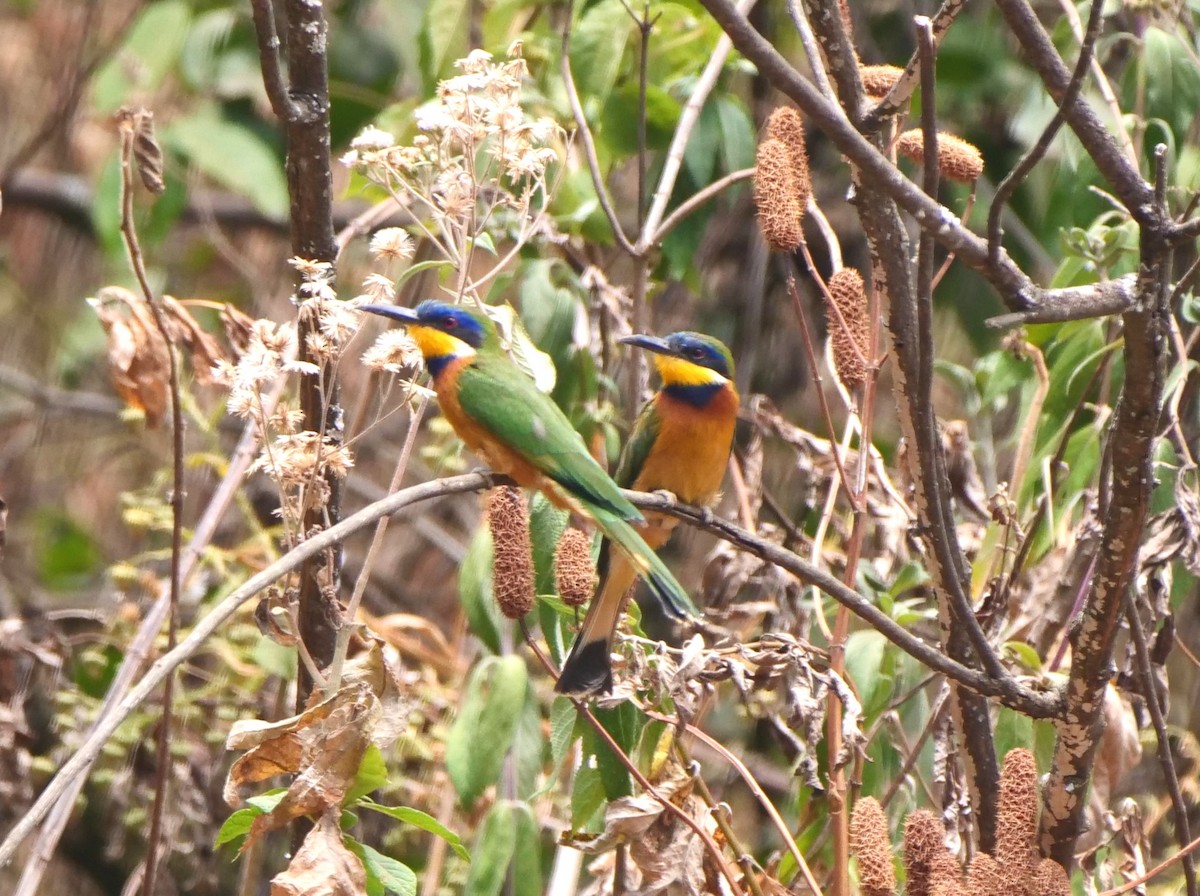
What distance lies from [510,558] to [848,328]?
1.90 ft

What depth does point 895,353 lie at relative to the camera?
1921 mm

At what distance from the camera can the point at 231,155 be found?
409cm

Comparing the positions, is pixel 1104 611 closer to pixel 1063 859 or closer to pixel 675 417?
pixel 1063 859

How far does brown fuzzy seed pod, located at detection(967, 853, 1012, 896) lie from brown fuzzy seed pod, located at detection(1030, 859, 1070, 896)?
1.2 inches

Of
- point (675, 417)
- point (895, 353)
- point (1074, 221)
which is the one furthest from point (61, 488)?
point (895, 353)

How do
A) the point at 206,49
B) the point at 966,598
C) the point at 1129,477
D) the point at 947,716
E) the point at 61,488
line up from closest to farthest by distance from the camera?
the point at 1129,477 → the point at 966,598 → the point at 947,716 → the point at 206,49 → the point at 61,488

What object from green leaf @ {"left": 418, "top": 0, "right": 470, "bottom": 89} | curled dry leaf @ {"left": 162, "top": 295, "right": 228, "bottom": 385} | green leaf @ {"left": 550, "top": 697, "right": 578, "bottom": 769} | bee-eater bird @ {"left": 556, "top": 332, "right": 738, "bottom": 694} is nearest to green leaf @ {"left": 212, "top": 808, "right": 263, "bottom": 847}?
green leaf @ {"left": 550, "top": 697, "right": 578, "bottom": 769}

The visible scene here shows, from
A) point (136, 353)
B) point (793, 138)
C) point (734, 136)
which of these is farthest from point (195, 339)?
point (734, 136)

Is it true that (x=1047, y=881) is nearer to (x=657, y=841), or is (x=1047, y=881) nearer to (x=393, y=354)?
(x=657, y=841)

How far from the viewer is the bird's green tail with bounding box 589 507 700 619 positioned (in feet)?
6.68

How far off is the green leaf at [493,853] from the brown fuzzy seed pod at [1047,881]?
85cm

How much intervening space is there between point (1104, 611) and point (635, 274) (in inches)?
48.4

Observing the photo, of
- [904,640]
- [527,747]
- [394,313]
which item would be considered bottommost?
[527,747]

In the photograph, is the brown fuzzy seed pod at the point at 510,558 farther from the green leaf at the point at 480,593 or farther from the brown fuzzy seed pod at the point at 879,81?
the brown fuzzy seed pod at the point at 879,81
